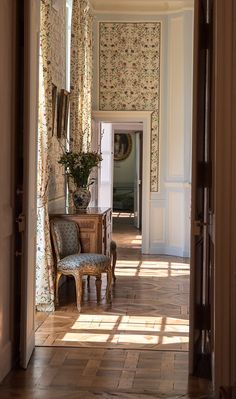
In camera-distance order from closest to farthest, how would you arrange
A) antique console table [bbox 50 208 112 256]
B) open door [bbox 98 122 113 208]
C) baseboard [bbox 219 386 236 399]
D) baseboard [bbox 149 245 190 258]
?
1. baseboard [bbox 219 386 236 399]
2. antique console table [bbox 50 208 112 256]
3. baseboard [bbox 149 245 190 258]
4. open door [bbox 98 122 113 208]

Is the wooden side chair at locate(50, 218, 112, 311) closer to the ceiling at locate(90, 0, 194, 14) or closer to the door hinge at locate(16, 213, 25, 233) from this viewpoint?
the door hinge at locate(16, 213, 25, 233)

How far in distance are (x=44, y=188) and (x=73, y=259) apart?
0.74 meters

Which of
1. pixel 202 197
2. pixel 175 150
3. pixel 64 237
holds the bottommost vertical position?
pixel 64 237

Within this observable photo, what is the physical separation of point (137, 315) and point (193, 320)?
5.99 ft

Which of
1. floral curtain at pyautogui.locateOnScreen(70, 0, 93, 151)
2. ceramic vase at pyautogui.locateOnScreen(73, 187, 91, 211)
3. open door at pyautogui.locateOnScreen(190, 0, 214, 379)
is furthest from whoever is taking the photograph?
floral curtain at pyautogui.locateOnScreen(70, 0, 93, 151)

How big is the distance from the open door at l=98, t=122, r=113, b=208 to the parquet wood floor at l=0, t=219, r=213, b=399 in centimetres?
483

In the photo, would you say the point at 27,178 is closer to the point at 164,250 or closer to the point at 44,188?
the point at 44,188

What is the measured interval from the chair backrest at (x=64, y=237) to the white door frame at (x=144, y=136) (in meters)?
3.60

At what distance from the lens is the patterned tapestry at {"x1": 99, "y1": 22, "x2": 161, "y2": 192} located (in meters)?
9.76

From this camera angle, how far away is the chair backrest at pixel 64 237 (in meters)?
5.97

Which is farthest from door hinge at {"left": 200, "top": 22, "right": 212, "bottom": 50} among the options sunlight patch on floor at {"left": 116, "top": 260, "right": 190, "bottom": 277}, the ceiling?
the ceiling

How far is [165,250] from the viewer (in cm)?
989

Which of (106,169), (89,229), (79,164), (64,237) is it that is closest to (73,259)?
(64,237)

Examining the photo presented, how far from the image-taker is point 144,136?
9.77 metres
